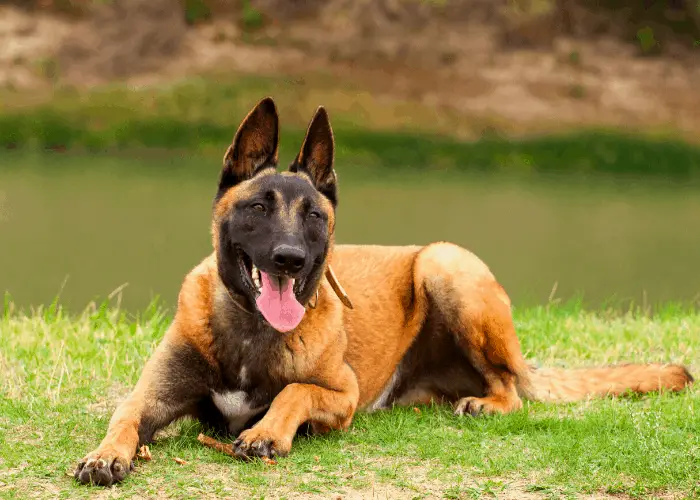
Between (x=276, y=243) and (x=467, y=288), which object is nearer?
(x=276, y=243)

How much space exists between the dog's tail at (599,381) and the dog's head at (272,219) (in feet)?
6.74

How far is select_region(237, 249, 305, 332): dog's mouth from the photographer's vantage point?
548cm

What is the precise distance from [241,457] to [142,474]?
54 cm

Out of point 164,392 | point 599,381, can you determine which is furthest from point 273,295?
point 599,381

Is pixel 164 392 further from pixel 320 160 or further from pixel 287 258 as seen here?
pixel 320 160

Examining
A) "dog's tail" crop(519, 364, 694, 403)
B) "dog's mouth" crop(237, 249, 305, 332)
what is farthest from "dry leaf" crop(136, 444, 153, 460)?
"dog's tail" crop(519, 364, 694, 403)

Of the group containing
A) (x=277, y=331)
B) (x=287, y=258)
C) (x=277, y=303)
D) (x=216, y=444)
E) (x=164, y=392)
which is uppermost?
(x=287, y=258)

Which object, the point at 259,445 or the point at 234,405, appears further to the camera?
the point at 234,405

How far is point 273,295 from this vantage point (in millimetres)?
5488

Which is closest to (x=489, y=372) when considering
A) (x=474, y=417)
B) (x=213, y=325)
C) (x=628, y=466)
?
(x=474, y=417)

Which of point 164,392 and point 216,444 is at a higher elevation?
point 164,392

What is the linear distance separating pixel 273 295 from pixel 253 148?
93 cm

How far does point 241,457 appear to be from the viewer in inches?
209

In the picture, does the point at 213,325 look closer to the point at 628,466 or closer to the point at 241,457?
the point at 241,457
